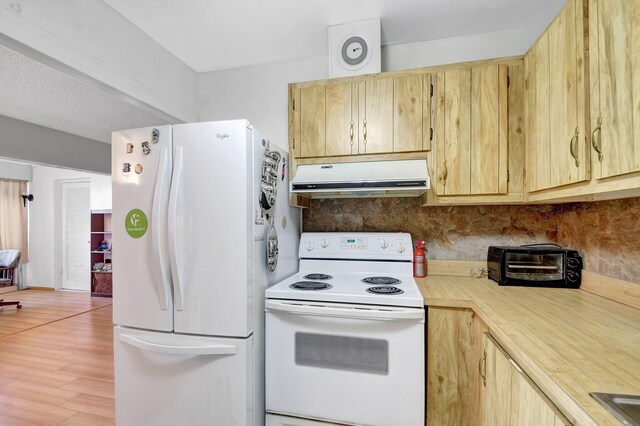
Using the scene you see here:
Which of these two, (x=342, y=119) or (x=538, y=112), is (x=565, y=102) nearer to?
(x=538, y=112)

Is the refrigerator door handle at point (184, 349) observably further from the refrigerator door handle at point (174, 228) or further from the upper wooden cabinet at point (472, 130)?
the upper wooden cabinet at point (472, 130)

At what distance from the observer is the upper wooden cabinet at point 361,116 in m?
1.83

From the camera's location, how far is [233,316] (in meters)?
1.42

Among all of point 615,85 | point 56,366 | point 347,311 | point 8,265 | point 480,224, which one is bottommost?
point 56,366

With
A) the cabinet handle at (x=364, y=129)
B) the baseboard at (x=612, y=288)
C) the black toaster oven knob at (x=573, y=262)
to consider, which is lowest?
the baseboard at (x=612, y=288)

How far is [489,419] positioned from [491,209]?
4.27 ft

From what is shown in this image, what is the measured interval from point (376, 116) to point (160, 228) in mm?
1399

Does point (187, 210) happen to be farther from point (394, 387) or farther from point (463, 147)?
point (463, 147)

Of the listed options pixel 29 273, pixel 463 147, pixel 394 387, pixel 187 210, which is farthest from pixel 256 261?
pixel 29 273

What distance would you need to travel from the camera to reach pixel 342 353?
1.49 meters

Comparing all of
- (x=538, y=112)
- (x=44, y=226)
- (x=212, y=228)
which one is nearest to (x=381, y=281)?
(x=212, y=228)

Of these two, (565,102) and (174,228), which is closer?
(565,102)

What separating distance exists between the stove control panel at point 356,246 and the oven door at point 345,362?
2.13 ft

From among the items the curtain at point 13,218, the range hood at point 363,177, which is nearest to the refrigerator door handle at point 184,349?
the range hood at point 363,177
